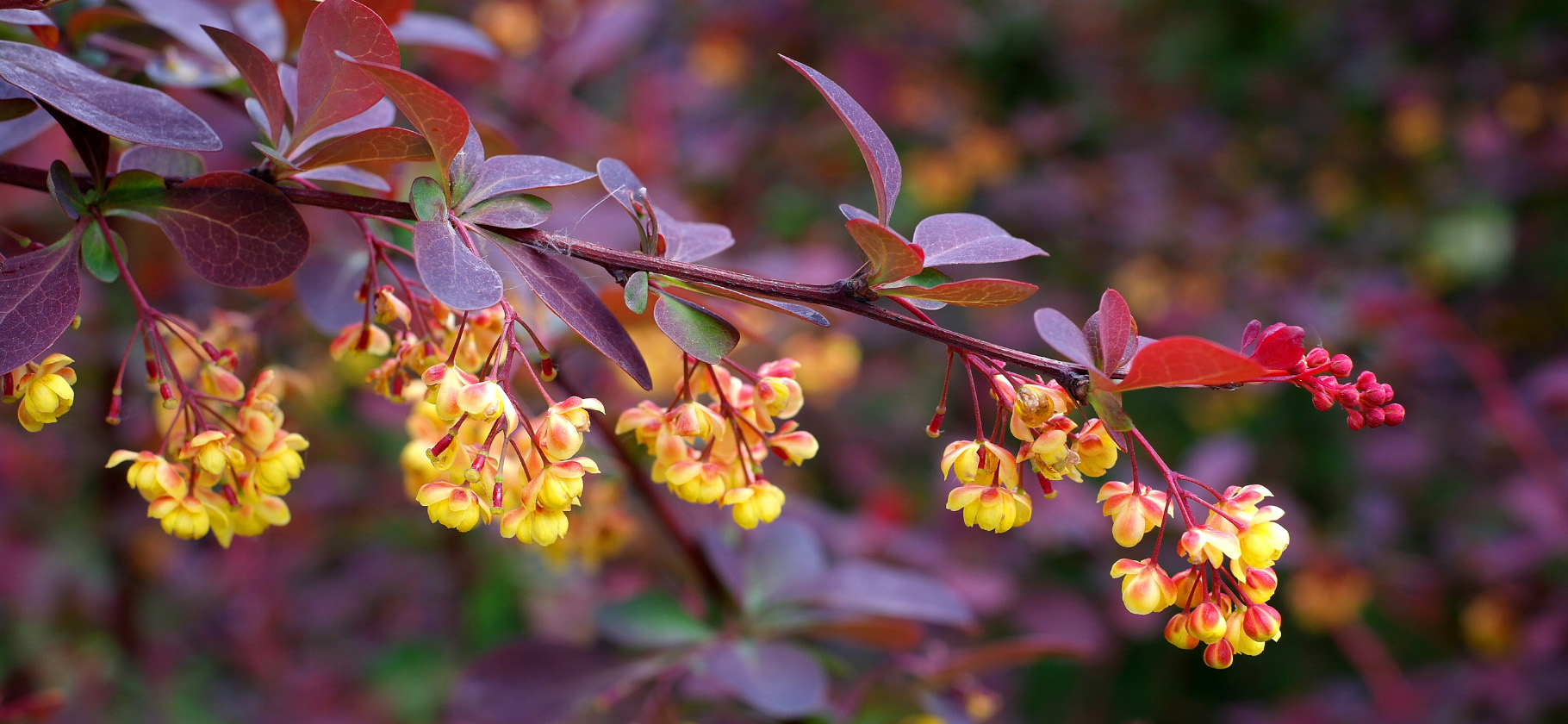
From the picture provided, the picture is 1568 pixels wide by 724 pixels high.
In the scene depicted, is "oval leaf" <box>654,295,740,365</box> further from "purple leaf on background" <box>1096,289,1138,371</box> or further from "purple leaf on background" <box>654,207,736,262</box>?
"purple leaf on background" <box>1096,289,1138,371</box>

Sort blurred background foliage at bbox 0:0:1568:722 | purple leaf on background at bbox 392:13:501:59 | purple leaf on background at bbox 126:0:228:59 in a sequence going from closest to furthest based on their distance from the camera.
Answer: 1. purple leaf on background at bbox 126:0:228:59
2. purple leaf on background at bbox 392:13:501:59
3. blurred background foliage at bbox 0:0:1568:722

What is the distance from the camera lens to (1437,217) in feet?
8.34

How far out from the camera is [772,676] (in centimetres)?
98

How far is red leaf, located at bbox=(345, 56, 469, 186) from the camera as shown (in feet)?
1.60

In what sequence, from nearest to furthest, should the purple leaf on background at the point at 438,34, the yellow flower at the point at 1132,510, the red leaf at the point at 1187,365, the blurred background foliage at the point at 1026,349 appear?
the red leaf at the point at 1187,365
the yellow flower at the point at 1132,510
the purple leaf on background at the point at 438,34
the blurred background foliage at the point at 1026,349

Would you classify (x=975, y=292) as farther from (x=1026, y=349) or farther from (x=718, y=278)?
(x=1026, y=349)

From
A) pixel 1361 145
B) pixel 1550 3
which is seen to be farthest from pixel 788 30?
pixel 1550 3

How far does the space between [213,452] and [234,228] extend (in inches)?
5.4

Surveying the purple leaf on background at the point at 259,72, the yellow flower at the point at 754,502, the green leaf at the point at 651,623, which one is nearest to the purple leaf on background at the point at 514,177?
the purple leaf on background at the point at 259,72

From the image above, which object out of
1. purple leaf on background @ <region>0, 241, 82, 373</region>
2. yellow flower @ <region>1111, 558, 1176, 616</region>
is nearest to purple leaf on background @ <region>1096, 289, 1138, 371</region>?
yellow flower @ <region>1111, 558, 1176, 616</region>

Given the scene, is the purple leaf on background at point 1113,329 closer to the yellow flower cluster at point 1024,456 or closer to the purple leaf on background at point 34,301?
the yellow flower cluster at point 1024,456

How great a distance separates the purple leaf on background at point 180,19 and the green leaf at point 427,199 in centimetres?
43

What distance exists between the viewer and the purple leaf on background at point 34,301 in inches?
20.8

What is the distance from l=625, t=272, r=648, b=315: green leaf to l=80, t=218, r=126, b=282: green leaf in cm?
32
